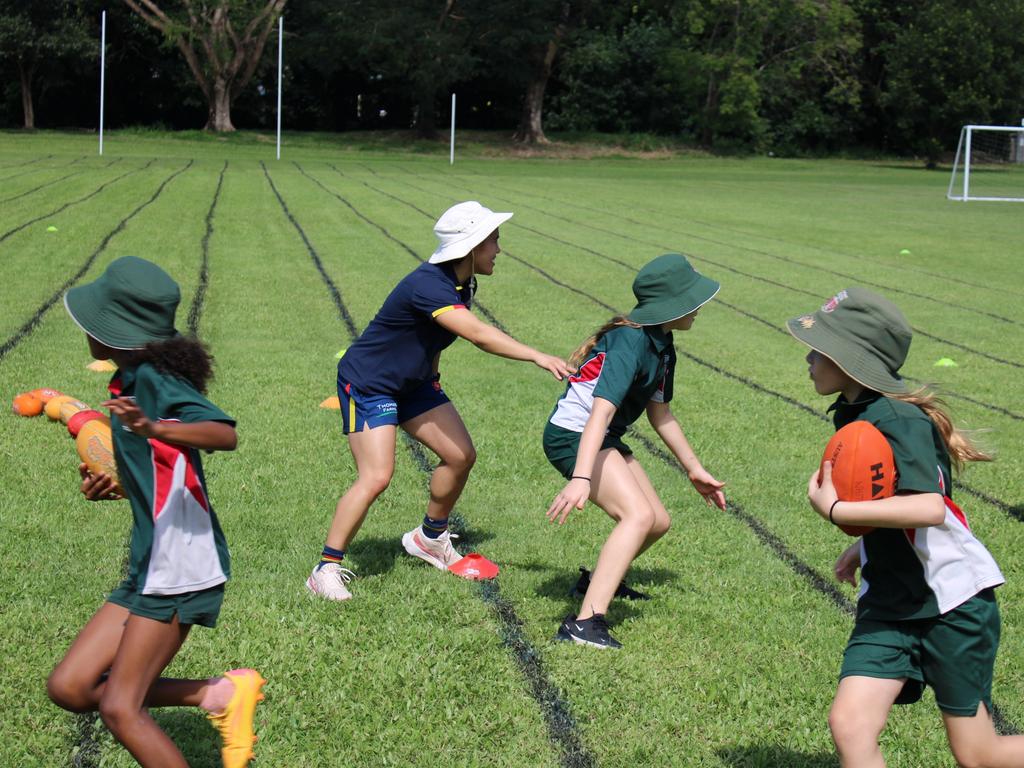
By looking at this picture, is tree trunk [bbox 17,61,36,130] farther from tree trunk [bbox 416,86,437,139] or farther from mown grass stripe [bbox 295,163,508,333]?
mown grass stripe [bbox 295,163,508,333]

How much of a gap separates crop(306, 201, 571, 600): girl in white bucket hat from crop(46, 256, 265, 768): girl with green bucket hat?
67.8 inches

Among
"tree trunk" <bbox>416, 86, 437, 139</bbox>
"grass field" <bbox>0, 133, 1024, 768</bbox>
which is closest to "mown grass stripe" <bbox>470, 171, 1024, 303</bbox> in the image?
"grass field" <bbox>0, 133, 1024, 768</bbox>

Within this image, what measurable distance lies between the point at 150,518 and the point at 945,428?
2.18m

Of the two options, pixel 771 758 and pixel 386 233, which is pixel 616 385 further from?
pixel 386 233

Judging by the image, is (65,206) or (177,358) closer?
(177,358)

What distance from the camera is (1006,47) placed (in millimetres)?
52969

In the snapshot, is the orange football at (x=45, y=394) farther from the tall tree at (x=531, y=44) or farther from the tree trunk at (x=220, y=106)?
the tall tree at (x=531, y=44)

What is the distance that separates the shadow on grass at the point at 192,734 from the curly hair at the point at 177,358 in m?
1.25

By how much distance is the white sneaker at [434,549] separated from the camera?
5465 millimetres

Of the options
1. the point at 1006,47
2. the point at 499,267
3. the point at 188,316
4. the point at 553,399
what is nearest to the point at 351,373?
the point at 553,399

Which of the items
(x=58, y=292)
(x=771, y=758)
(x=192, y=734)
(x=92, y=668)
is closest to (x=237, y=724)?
(x=92, y=668)

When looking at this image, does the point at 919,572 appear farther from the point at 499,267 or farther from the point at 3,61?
the point at 3,61

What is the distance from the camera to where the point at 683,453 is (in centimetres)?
494

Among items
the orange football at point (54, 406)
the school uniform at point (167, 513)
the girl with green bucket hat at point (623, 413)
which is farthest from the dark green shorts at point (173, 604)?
the orange football at point (54, 406)
